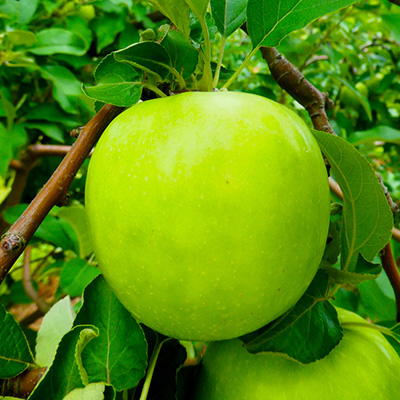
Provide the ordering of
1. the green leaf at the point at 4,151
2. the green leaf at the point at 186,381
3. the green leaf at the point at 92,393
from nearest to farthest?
1. the green leaf at the point at 92,393
2. the green leaf at the point at 186,381
3. the green leaf at the point at 4,151

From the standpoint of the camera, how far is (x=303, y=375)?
1.42 ft

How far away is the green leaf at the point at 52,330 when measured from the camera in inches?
19.7

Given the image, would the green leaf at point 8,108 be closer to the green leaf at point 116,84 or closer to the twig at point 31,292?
the twig at point 31,292

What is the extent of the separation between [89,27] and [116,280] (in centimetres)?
114

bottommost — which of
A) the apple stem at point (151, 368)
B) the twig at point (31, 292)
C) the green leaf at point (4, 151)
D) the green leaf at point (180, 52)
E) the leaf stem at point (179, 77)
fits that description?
the twig at point (31, 292)

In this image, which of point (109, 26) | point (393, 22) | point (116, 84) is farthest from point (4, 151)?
point (393, 22)

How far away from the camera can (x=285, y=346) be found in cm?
41

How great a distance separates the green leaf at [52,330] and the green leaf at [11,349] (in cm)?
7

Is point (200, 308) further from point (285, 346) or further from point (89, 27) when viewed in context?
point (89, 27)

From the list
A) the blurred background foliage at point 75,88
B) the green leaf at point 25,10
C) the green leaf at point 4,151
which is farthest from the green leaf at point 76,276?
the green leaf at point 25,10

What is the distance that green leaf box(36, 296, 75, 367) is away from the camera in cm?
50

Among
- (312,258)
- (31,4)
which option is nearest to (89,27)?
(31,4)

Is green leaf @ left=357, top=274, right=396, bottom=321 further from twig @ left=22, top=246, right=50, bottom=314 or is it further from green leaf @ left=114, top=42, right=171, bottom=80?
twig @ left=22, top=246, right=50, bottom=314

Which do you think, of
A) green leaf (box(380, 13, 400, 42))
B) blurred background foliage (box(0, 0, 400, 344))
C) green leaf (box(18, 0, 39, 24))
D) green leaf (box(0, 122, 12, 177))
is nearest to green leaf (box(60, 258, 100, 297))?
blurred background foliage (box(0, 0, 400, 344))
